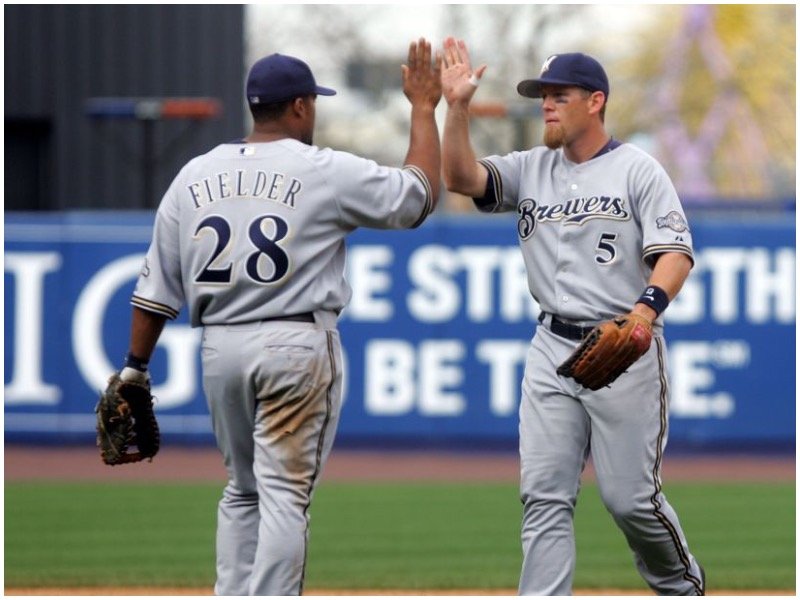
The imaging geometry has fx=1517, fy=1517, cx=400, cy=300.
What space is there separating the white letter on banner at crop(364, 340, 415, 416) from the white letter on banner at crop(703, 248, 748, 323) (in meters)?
2.66

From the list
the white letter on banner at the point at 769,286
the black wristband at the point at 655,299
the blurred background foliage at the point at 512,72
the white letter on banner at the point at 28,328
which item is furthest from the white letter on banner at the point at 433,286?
the blurred background foliage at the point at 512,72

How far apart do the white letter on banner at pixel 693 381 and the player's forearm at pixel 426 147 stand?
8.46 metres

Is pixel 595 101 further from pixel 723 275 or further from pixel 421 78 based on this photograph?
pixel 723 275

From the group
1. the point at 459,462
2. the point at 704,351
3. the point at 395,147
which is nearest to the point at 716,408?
the point at 704,351

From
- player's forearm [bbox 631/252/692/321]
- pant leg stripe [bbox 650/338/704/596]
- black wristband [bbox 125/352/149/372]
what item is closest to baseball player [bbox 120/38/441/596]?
black wristband [bbox 125/352/149/372]

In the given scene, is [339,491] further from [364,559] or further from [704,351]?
[704,351]

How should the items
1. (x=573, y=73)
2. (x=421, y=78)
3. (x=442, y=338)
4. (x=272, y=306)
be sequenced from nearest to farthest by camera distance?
(x=272, y=306), (x=421, y=78), (x=573, y=73), (x=442, y=338)

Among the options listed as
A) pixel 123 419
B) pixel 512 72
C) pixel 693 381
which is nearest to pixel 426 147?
pixel 123 419

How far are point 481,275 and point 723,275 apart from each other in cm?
210

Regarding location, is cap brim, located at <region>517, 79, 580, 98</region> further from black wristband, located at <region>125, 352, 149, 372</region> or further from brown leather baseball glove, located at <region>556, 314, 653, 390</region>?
black wristband, located at <region>125, 352, 149, 372</region>

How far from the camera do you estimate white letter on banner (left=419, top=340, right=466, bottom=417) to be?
1320 centimetres

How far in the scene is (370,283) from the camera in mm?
13266

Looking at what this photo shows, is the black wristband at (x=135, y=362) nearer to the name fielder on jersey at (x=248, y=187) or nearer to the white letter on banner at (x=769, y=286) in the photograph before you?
the name fielder on jersey at (x=248, y=187)

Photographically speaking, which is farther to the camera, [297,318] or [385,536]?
[385,536]
